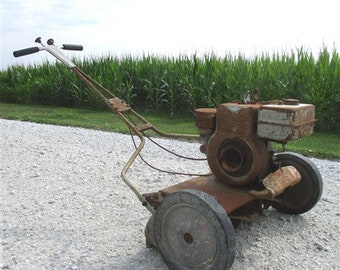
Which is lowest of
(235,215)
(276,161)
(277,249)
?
(277,249)

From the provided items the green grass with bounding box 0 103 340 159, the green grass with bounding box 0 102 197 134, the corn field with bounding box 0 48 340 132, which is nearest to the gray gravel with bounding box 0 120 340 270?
the green grass with bounding box 0 103 340 159

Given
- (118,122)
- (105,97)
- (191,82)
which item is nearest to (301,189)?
(105,97)

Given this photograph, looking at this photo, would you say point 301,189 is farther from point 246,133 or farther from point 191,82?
point 191,82

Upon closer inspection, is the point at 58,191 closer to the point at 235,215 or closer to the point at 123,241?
the point at 123,241

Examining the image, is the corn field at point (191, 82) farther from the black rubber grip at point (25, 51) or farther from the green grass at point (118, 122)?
the black rubber grip at point (25, 51)

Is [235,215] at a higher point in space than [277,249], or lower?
higher

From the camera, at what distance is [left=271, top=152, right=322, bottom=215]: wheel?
3299 mm

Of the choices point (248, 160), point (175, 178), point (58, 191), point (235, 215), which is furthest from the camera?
point (175, 178)

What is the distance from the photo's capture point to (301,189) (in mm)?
3375

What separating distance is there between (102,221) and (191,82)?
6032 millimetres

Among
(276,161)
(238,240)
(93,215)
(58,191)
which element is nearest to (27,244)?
(93,215)

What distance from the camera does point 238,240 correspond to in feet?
10.1

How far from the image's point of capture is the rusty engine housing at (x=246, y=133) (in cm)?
268

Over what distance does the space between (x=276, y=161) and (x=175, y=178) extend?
1353 millimetres
